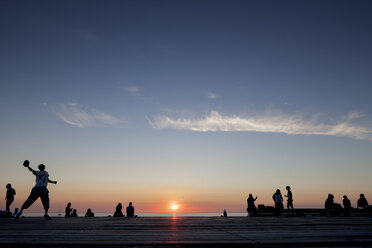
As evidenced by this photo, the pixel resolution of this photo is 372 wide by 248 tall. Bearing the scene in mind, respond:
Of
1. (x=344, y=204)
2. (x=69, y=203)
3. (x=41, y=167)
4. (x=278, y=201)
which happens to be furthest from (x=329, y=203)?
(x=41, y=167)

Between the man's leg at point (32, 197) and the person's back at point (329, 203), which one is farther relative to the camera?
the person's back at point (329, 203)

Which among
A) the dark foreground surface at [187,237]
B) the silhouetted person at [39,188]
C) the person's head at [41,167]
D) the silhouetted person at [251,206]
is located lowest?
the silhouetted person at [251,206]

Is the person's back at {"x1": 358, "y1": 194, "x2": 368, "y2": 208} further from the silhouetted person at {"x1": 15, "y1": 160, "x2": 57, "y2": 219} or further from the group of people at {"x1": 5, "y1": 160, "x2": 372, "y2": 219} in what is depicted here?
the silhouetted person at {"x1": 15, "y1": 160, "x2": 57, "y2": 219}

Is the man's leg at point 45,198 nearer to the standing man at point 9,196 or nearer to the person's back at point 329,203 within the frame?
the standing man at point 9,196

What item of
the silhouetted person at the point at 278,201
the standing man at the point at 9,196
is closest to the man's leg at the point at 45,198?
the standing man at the point at 9,196

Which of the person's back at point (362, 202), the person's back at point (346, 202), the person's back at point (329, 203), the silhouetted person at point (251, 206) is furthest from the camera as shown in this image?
the silhouetted person at point (251, 206)

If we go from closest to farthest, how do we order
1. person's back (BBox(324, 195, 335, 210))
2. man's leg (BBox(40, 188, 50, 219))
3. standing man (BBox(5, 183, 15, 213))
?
man's leg (BBox(40, 188, 50, 219)) → standing man (BBox(5, 183, 15, 213)) → person's back (BBox(324, 195, 335, 210))

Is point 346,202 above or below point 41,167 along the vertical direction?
below

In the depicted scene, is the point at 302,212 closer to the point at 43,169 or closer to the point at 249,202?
the point at 249,202

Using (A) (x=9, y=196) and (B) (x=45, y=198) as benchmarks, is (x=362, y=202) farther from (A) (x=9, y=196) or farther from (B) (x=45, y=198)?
(A) (x=9, y=196)

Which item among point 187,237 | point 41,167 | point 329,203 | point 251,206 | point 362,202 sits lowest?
point 251,206

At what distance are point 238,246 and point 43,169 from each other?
9551 mm

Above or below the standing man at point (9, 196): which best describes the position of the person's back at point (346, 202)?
below

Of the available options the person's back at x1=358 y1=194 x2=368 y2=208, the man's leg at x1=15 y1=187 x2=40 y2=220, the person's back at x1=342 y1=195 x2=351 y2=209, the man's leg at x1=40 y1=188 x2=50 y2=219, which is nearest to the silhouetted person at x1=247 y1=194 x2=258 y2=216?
the person's back at x1=342 y1=195 x2=351 y2=209
